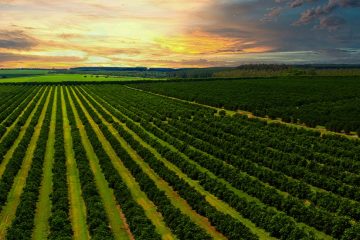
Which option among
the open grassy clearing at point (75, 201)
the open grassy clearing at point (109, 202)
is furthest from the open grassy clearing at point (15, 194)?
the open grassy clearing at point (109, 202)

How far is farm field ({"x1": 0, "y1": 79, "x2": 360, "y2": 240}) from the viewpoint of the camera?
78.2 feet

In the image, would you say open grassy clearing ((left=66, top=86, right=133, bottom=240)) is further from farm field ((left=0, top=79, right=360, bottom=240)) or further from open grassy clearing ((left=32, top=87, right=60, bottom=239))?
open grassy clearing ((left=32, top=87, right=60, bottom=239))

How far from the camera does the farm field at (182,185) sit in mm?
23844

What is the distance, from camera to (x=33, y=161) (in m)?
38.4

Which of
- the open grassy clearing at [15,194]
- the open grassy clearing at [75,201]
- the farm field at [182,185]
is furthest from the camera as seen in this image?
the open grassy clearing at [15,194]

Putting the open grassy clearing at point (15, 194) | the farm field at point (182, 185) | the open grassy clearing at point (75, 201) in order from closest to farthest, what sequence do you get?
the farm field at point (182, 185)
the open grassy clearing at point (75, 201)
the open grassy clearing at point (15, 194)

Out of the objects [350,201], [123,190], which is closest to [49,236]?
[123,190]

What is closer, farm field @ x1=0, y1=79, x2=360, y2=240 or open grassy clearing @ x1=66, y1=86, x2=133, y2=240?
farm field @ x1=0, y1=79, x2=360, y2=240

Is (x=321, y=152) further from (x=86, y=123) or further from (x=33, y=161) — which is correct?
(x=86, y=123)

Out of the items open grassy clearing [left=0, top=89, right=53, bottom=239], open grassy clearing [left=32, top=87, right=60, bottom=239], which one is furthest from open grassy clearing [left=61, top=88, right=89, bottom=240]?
open grassy clearing [left=0, top=89, right=53, bottom=239]

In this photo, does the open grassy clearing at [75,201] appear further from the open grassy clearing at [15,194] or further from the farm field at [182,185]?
the open grassy clearing at [15,194]

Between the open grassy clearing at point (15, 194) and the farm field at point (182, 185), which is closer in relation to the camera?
the farm field at point (182, 185)

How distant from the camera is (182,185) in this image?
30984 millimetres

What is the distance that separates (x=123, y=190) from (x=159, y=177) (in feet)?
18.5
